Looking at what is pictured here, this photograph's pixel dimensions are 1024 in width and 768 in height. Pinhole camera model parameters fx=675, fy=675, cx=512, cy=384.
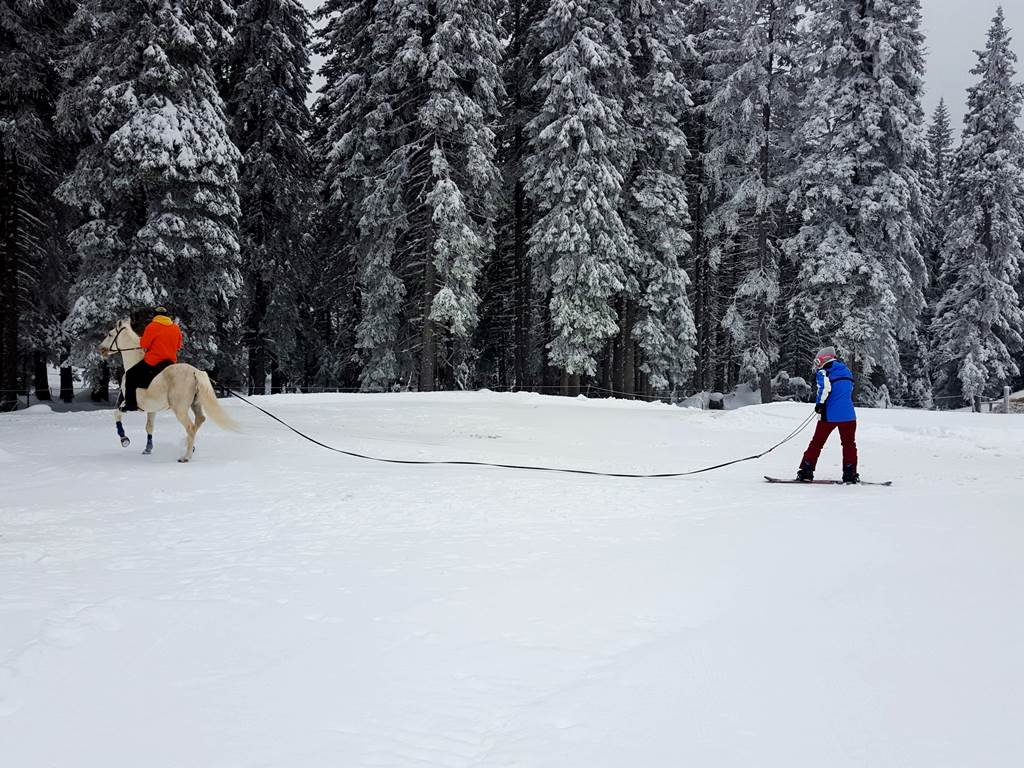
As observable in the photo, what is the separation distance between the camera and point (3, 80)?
1875cm

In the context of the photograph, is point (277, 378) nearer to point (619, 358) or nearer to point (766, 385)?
point (619, 358)

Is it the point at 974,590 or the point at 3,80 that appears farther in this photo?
the point at 3,80

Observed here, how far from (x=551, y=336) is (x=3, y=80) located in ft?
65.3

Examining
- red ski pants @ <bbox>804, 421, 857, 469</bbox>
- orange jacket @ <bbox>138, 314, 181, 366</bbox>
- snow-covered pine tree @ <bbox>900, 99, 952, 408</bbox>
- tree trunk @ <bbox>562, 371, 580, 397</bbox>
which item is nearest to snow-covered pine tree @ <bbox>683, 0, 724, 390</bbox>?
tree trunk @ <bbox>562, 371, 580, 397</bbox>

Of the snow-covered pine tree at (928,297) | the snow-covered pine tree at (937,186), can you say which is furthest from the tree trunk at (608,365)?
the snow-covered pine tree at (937,186)

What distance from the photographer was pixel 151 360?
10.3 metres

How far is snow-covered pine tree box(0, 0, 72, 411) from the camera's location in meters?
19.1

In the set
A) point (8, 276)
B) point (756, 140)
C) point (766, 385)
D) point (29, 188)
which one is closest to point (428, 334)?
point (8, 276)

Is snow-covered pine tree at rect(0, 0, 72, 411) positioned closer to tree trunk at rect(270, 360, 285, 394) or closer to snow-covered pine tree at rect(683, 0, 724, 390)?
tree trunk at rect(270, 360, 285, 394)

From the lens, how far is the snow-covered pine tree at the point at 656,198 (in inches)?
1094

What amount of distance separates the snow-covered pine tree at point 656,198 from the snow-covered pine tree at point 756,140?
1952 millimetres

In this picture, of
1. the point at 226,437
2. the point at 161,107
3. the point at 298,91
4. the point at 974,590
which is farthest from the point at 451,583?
the point at 298,91

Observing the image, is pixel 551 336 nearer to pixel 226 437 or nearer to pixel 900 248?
pixel 900 248

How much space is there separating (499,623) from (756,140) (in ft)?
91.7
